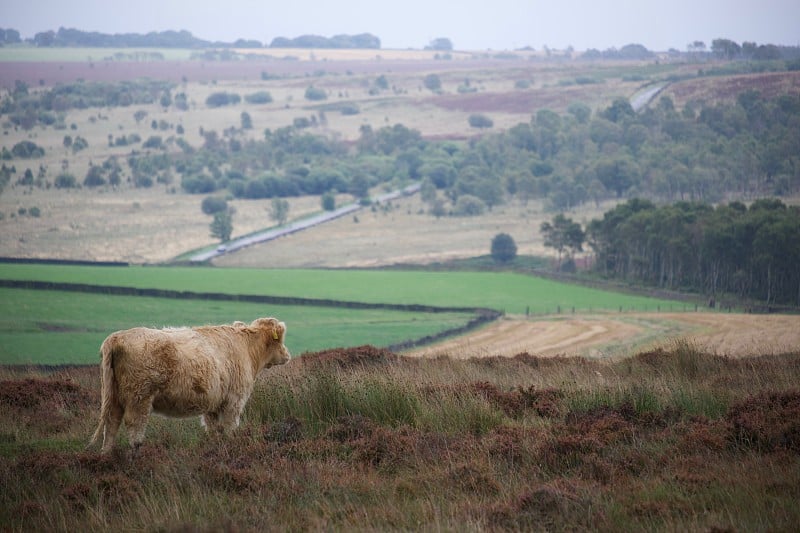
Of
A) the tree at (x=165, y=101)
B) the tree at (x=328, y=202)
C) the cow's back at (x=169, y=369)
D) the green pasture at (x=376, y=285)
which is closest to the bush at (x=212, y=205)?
the tree at (x=328, y=202)

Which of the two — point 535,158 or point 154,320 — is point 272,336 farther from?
point 535,158

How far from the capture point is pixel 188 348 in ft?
37.9

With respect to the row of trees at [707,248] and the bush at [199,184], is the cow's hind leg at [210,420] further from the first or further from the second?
the bush at [199,184]

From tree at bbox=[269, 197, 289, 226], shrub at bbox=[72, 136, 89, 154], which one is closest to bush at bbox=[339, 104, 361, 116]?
shrub at bbox=[72, 136, 89, 154]

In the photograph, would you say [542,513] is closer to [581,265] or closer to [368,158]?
[581,265]

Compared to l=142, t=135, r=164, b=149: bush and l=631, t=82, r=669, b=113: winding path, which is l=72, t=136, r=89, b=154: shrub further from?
l=631, t=82, r=669, b=113: winding path

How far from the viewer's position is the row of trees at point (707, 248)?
68.3 m

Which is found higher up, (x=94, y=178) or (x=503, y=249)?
(x=94, y=178)

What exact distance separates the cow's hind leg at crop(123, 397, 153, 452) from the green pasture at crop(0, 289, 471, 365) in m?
31.8

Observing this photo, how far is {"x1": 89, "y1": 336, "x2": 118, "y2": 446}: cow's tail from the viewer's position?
10992 millimetres

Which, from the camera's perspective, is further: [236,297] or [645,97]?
[645,97]

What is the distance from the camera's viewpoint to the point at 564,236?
84.6 m

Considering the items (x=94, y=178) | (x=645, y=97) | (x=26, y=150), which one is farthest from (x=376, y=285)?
(x=645, y=97)

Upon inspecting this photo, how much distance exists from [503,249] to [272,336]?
77.8 meters
